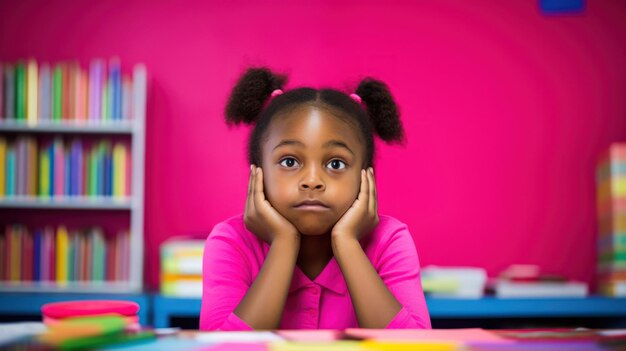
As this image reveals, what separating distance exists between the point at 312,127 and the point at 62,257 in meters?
1.73

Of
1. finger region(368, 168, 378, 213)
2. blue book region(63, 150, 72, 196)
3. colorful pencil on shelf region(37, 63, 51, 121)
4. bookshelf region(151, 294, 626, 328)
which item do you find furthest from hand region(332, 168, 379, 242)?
colorful pencil on shelf region(37, 63, 51, 121)

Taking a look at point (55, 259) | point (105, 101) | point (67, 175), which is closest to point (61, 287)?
point (55, 259)

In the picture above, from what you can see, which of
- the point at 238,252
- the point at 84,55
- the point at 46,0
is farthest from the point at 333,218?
the point at 46,0

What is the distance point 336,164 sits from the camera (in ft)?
3.70

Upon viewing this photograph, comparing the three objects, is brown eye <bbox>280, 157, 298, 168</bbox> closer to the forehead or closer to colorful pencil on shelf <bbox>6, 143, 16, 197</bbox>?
the forehead

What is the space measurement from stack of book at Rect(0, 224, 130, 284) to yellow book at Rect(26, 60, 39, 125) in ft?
1.48

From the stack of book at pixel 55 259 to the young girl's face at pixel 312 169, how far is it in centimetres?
158

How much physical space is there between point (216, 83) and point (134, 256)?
2.79 ft

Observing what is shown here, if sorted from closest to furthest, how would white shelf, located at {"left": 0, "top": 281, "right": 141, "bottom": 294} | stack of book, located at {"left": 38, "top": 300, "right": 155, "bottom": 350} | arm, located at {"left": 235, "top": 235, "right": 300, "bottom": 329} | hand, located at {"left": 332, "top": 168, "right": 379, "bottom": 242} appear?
1. stack of book, located at {"left": 38, "top": 300, "right": 155, "bottom": 350}
2. arm, located at {"left": 235, "top": 235, "right": 300, "bottom": 329}
3. hand, located at {"left": 332, "top": 168, "right": 379, "bottom": 242}
4. white shelf, located at {"left": 0, "top": 281, "right": 141, "bottom": 294}

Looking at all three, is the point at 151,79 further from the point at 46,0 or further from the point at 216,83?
the point at 46,0

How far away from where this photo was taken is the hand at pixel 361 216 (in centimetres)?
115

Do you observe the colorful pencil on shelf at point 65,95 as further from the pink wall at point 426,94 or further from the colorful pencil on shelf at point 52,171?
the pink wall at point 426,94

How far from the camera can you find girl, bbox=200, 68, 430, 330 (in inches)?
42.6

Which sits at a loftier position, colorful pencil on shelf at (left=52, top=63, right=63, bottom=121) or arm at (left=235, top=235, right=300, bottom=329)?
colorful pencil on shelf at (left=52, top=63, right=63, bottom=121)
